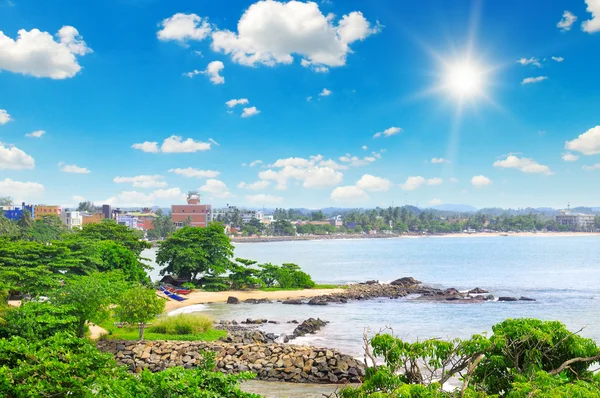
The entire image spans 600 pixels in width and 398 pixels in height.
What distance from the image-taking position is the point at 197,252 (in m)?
42.8

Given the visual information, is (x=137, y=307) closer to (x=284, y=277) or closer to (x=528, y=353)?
(x=528, y=353)

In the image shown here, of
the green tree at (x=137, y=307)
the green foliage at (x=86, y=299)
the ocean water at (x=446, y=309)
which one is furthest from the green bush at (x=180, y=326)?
the ocean water at (x=446, y=309)

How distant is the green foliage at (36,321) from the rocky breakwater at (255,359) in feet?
8.49

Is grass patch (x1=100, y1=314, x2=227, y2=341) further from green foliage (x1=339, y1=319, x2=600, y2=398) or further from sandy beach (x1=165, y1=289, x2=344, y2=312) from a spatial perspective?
green foliage (x1=339, y1=319, x2=600, y2=398)

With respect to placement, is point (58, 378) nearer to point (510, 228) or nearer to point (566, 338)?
point (566, 338)

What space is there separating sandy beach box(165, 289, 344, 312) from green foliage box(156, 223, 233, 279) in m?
2.64

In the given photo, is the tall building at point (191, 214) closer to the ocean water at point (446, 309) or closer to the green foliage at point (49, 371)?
the ocean water at point (446, 309)

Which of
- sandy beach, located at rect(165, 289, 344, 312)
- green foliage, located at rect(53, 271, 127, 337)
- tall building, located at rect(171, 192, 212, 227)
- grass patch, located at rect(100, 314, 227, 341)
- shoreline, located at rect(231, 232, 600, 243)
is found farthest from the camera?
shoreline, located at rect(231, 232, 600, 243)

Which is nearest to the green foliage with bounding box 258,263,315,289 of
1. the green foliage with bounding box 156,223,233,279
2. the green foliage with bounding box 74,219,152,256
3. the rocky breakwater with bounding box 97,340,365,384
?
the green foliage with bounding box 156,223,233,279

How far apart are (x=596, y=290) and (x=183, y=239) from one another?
1412 inches

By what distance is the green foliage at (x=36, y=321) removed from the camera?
16.8 metres

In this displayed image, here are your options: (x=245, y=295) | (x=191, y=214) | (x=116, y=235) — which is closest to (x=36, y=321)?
(x=245, y=295)

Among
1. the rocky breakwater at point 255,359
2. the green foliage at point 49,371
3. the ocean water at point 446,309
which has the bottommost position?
the ocean water at point 446,309

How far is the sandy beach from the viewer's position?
37.0m
